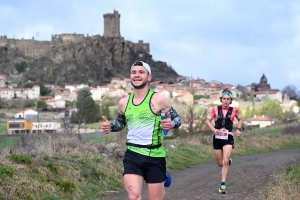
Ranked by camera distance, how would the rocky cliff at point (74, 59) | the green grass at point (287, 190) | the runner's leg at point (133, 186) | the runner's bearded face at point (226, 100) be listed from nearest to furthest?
the runner's leg at point (133, 186) → the green grass at point (287, 190) → the runner's bearded face at point (226, 100) → the rocky cliff at point (74, 59)

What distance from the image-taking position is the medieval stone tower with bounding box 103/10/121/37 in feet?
548

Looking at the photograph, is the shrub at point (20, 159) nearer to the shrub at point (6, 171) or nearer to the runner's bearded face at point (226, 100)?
the shrub at point (6, 171)

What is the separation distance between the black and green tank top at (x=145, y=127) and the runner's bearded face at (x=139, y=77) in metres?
0.18

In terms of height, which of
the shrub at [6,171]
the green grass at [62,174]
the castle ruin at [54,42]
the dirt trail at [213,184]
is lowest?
the dirt trail at [213,184]

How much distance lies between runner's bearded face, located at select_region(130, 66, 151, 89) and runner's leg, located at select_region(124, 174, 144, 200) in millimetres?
973

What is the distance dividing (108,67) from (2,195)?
14972 centimetres

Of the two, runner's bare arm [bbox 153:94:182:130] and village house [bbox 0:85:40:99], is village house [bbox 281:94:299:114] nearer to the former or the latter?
village house [bbox 0:85:40:99]

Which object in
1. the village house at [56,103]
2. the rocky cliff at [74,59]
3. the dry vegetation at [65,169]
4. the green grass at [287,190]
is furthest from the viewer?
the rocky cliff at [74,59]

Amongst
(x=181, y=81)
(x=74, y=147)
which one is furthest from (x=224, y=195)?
(x=181, y=81)

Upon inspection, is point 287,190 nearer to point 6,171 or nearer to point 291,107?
point 6,171

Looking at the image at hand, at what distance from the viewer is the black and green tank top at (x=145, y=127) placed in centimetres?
525

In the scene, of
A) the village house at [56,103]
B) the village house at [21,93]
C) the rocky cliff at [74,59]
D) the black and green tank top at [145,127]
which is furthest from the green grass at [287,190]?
the rocky cliff at [74,59]

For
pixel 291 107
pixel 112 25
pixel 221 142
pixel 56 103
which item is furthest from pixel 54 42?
pixel 221 142

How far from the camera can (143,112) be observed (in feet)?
17.2
